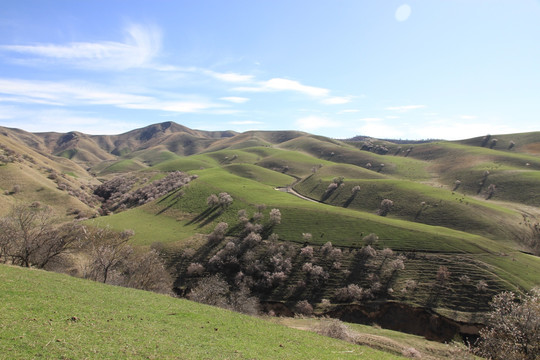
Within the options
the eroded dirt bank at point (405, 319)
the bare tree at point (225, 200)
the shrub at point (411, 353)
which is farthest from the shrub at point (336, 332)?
the bare tree at point (225, 200)

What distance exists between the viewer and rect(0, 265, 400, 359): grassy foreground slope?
14539mm

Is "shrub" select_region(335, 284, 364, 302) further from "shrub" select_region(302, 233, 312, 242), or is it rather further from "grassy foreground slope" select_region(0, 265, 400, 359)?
"grassy foreground slope" select_region(0, 265, 400, 359)

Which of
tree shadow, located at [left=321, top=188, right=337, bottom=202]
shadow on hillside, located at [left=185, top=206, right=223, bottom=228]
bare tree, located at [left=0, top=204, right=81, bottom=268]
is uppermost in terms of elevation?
bare tree, located at [left=0, top=204, right=81, bottom=268]

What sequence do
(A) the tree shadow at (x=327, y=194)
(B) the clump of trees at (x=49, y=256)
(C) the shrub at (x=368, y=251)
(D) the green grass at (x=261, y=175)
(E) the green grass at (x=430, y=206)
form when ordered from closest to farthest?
(B) the clump of trees at (x=49, y=256), (C) the shrub at (x=368, y=251), (E) the green grass at (x=430, y=206), (A) the tree shadow at (x=327, y=194), (D) the green grass at (x=261, y=175)

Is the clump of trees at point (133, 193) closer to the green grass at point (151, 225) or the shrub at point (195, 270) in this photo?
the green grass at point (151, 225)

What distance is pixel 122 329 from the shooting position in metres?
17.9

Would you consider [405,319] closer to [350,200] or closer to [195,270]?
[195,270]

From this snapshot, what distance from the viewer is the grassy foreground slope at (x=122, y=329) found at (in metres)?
14.5

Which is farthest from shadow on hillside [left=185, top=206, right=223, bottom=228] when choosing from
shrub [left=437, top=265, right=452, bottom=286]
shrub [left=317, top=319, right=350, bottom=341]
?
shrub [left=437, top=265, right=452, bottom=286]

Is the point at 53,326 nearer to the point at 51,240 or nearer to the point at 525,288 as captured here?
the point at 51,240

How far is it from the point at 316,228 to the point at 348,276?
20.2m

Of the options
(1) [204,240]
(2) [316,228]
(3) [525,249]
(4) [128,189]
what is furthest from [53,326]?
(4) [128,189]

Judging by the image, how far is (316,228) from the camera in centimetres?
7681

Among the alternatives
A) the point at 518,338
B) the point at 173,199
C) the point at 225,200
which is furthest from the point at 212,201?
the point at 518,338
